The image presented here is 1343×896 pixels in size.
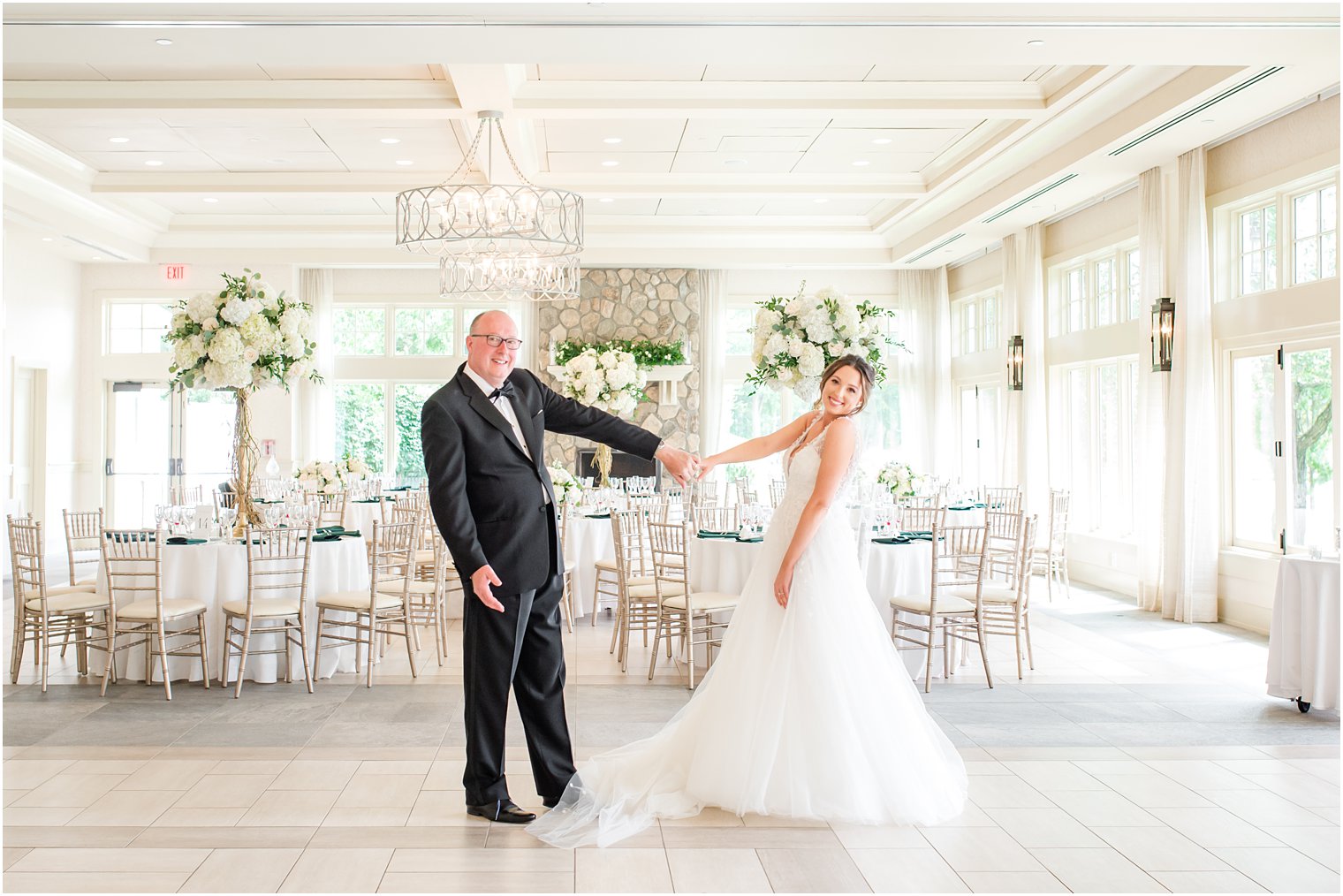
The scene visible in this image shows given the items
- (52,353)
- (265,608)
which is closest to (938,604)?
(265,608)

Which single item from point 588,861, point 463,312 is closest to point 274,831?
point 588,861

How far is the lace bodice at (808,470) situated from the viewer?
4.36 metres

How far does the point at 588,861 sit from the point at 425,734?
6.21ft

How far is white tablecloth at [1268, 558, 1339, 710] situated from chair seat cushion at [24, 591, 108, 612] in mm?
6636

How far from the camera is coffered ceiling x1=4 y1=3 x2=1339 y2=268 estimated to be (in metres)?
5.84

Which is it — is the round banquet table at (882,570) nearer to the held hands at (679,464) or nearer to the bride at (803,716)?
the bride at (803,716)

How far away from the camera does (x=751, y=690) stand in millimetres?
4176

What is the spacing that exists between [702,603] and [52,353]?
36.6 ft

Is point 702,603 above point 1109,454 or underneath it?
underneath

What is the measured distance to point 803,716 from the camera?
Answer: 4.07 metres

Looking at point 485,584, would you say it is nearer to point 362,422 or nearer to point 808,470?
point 808,470

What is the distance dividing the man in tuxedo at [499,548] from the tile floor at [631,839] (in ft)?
1.01

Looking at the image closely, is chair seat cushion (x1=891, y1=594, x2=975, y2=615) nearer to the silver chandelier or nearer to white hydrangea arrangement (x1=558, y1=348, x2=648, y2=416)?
the silver chandelier

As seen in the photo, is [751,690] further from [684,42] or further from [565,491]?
[565,491]
